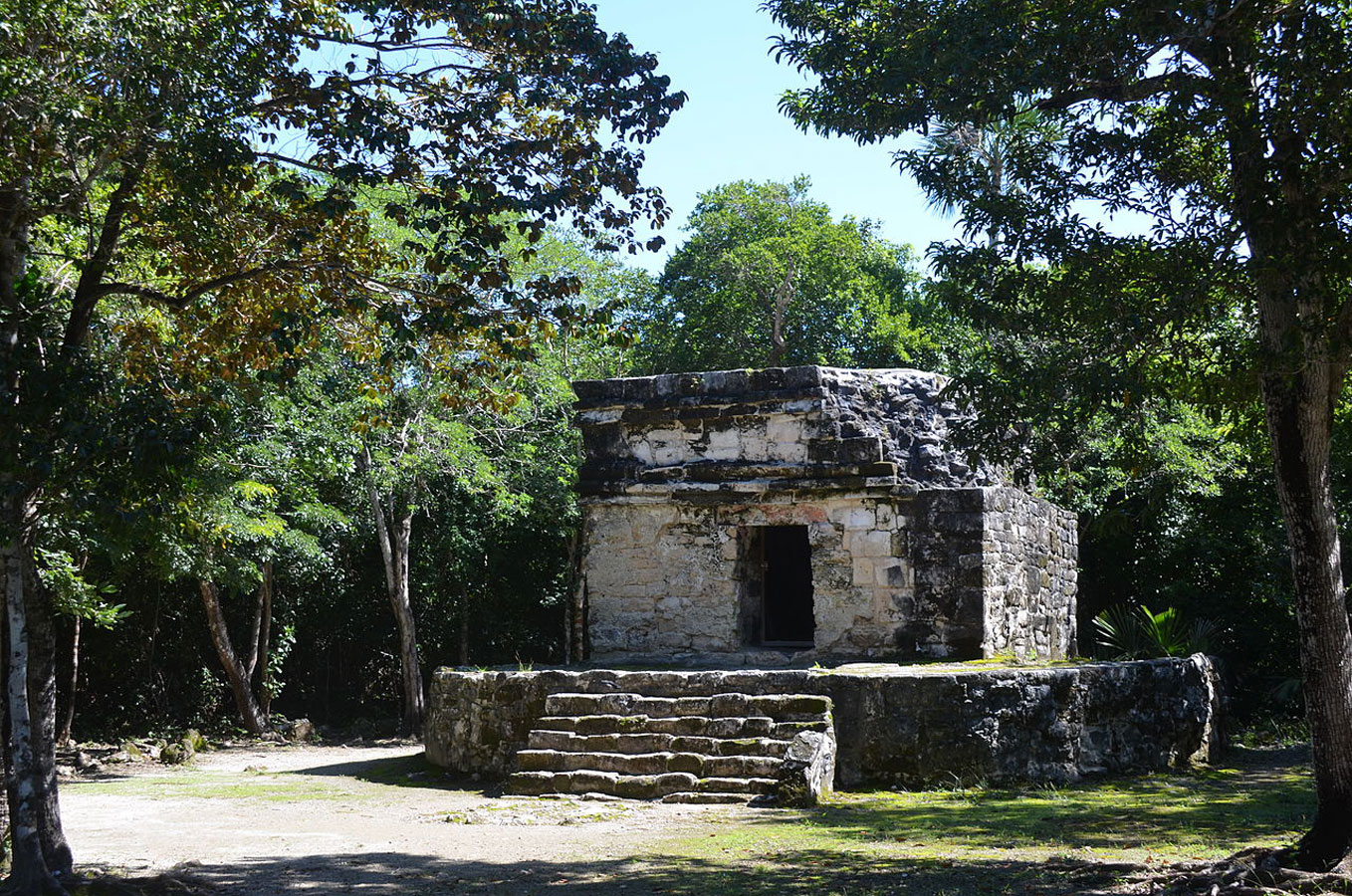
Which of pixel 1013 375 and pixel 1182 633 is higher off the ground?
pixel 1013 375

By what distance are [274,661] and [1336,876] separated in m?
16.0

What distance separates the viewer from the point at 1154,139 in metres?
6.80

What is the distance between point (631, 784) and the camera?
9.34 metres

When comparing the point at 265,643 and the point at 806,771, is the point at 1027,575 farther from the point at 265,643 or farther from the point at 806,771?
the point at 265,643

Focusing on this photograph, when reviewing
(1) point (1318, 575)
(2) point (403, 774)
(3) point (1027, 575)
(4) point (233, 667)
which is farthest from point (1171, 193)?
(4) point (233, 667)

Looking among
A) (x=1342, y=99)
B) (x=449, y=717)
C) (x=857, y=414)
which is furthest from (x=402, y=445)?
(x=1342, y=99)

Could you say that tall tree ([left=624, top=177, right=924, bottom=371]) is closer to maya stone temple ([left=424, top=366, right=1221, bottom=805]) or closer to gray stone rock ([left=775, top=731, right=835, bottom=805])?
maya stone temple ([left=424, top=366, right=1221, bottom=805])

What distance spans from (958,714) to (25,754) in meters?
6.60

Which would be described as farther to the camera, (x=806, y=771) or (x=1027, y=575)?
(x=1027, y=575)

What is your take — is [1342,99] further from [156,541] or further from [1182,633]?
[156,541]

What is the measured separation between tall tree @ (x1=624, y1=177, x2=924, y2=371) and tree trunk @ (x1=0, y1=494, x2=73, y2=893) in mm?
18946

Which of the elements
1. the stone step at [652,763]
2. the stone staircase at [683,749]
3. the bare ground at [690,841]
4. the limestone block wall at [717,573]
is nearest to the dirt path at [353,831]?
the bare ground at [690,841]

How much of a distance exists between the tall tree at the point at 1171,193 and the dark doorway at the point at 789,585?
7.42 m

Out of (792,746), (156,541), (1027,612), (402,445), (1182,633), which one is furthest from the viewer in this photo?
(402,445)
